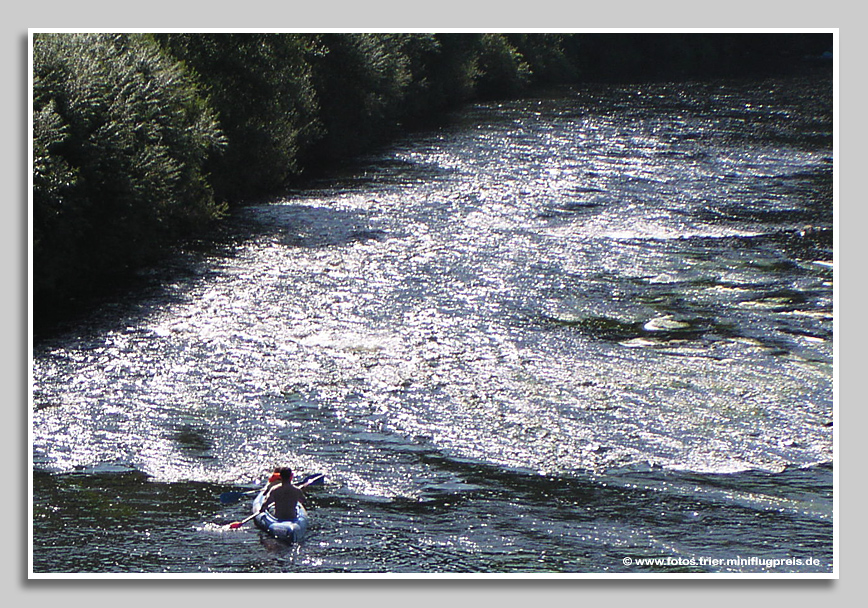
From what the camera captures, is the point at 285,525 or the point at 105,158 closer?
the point at 285,525

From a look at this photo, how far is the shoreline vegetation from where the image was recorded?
21859 mm

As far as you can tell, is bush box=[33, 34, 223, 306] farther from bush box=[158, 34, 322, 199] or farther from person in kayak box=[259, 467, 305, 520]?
A: person in kayak box=[259, 467, 305, 520]

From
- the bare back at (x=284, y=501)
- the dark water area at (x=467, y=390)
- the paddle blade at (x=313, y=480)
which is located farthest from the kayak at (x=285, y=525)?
the paddle blade at (x=313, y=480)

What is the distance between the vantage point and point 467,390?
59.7 feet

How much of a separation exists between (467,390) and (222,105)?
51.5 ft

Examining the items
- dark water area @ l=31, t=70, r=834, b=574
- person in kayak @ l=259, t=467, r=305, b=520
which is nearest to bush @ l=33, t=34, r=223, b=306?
dark water area @ l=31, t=70, r=834, b=574

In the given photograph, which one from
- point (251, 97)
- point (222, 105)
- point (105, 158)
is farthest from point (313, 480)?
point (251, 97)

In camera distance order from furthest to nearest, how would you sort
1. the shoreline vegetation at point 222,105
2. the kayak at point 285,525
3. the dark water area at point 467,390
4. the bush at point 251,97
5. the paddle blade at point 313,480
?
the bush at point 251,97 → the shoreline vegetation at point 222,105 → the paddle blade at point 313,480 → the dark water area at point 467,390 → the kayak at point 285,525

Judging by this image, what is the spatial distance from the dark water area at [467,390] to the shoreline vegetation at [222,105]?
4.09 feet

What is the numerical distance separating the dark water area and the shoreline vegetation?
4.09 ft

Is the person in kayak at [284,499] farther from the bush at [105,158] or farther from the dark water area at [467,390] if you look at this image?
the bush at [105,158]

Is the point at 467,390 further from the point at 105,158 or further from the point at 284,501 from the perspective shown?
the point at 105,158

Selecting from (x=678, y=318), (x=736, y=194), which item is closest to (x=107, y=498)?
(x=678, y=318)

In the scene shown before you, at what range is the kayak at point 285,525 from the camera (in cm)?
1349
